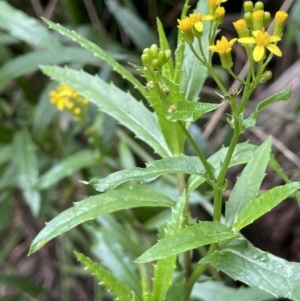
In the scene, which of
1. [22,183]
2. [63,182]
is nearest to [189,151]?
[22,183]

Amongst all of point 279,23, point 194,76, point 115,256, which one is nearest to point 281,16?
point 279,23

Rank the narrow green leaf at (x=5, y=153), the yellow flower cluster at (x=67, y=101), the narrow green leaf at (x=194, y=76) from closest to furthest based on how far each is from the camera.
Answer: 1. the narrow green leaf at (x=194, y=76)
2. the yellow flower cluster at (x=67, y=101)
3. the narrow green leaf at (x=5, y=153)

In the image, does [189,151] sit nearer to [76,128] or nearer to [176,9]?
[76,128]

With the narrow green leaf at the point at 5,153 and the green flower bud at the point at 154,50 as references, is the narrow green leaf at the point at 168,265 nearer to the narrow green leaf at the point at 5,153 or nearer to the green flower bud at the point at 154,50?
the green flower bud at the point at 154,50

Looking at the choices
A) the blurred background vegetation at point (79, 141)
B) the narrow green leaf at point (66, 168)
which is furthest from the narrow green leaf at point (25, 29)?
the narrow green leaf at point (66, 168)

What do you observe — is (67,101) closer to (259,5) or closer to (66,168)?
(66,168)
